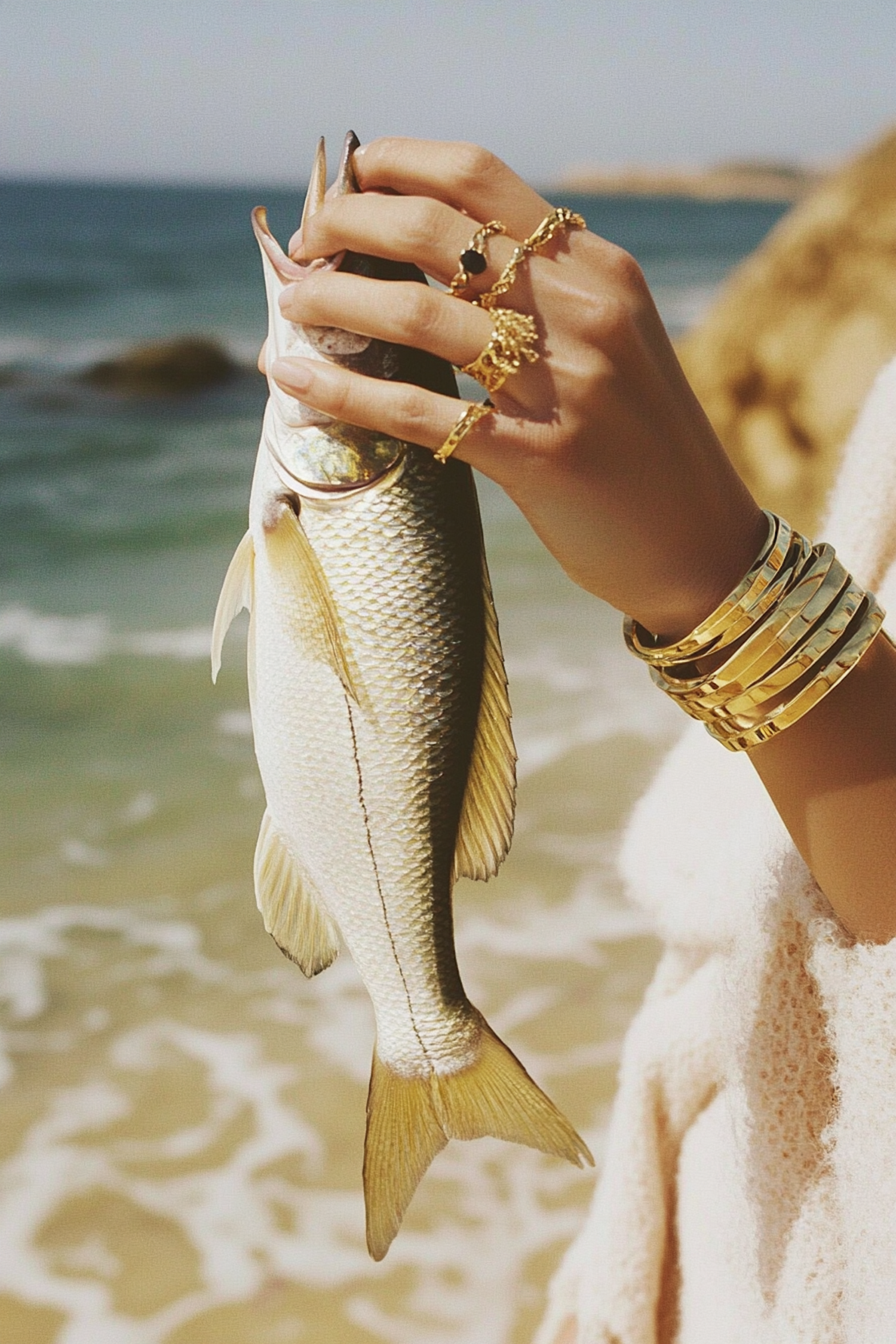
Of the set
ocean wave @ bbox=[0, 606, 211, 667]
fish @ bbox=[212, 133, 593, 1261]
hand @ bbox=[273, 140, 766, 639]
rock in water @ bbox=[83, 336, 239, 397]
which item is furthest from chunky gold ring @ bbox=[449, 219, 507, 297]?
rock in water @ bbox=[83, 336, 239, 397]

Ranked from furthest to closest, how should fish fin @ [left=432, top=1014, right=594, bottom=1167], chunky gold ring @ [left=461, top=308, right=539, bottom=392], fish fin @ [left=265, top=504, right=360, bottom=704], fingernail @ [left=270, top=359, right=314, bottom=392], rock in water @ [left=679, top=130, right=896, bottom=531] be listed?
rock in water @ [left=679, top=130, right=896, bottom=531] < fish fin @ [left=432, top=1014, right=594, bottom=1167] < fish fin @ [left=265, top=504, right=360, bottom=704] < fingernail @ [left=270, top=359, right=314, bottom=392] < chunky gold ring @ [left=461, top=308, right=539, bottom=392]

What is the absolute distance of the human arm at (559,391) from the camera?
91 centimetres

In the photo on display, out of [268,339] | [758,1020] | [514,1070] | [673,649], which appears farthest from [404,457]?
[758,1020]

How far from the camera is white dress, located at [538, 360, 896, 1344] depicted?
4.09 ft

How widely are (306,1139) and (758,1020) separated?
2785mm

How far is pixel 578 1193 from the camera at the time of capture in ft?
11.8

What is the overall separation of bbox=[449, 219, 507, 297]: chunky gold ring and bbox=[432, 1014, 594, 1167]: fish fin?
0.76 meters

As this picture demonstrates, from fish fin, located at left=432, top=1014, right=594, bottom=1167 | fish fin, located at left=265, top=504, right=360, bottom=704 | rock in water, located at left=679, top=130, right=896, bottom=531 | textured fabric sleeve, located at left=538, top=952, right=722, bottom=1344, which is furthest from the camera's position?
rock in water, located at left=679, top=130, right=896, bottom=531

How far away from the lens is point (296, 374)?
3.32 feet

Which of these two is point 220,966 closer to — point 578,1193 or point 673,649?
point 578,1193

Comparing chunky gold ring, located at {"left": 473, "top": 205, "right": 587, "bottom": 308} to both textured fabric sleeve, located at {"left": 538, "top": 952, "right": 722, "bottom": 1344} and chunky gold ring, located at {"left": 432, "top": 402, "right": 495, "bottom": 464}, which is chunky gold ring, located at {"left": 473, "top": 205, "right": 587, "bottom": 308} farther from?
textured fabric sleeve, located at {"left": 538, "top": 952, "right": 722, "bottom": 1344}

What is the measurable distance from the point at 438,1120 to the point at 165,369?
1804 centimetres

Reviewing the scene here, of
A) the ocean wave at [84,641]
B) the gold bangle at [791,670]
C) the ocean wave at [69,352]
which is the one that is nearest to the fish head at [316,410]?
the gold bangle at [791,670]

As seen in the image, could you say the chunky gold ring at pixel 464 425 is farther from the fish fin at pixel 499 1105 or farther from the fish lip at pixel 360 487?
the fish fin at pixel 499 1105
